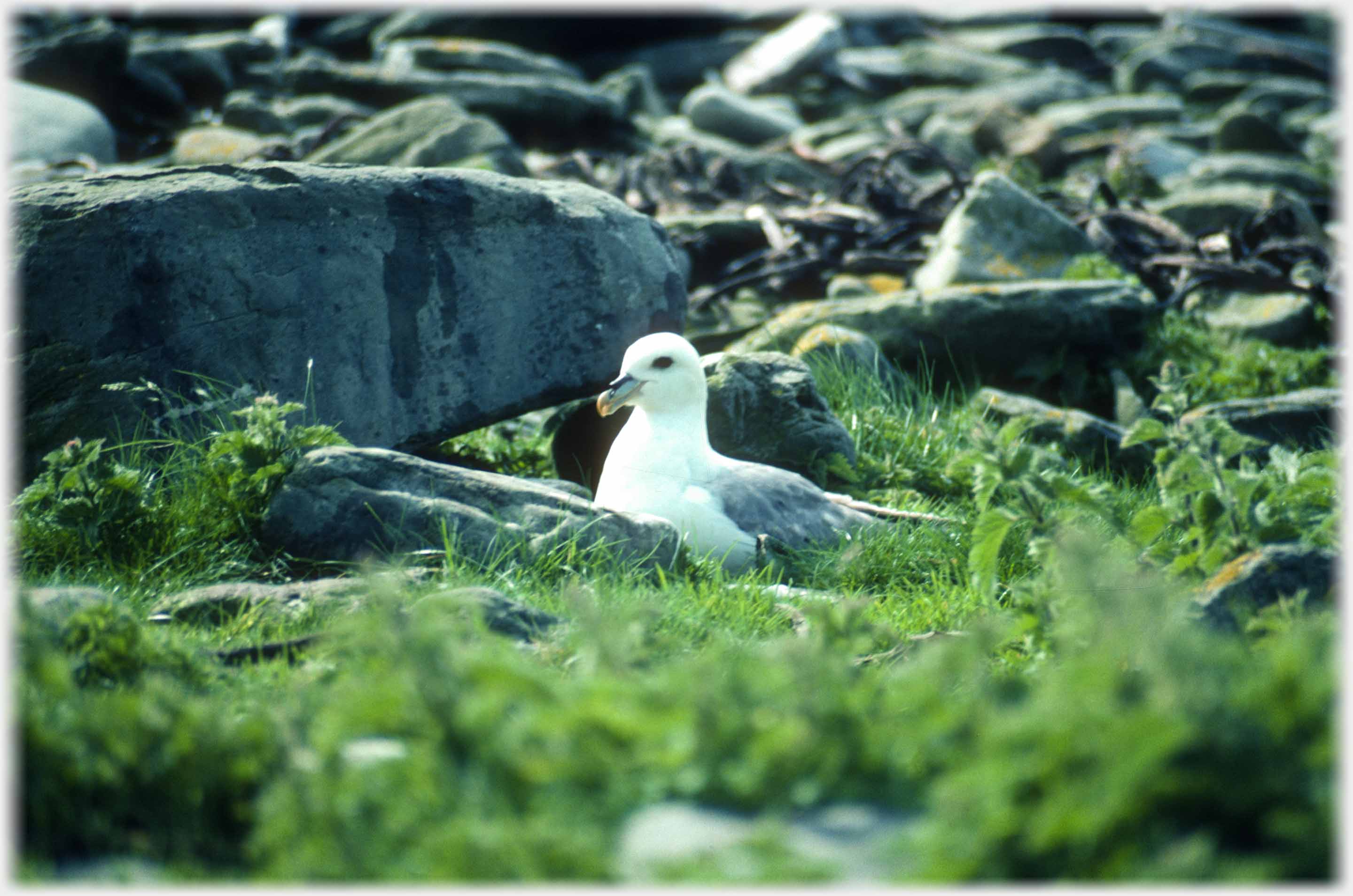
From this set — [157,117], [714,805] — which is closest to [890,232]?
[714,805]

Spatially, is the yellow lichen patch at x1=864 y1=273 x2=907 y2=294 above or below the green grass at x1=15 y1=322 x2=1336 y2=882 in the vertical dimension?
below

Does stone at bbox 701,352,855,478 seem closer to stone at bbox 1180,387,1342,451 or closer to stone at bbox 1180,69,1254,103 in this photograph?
stone at bbox 1180,387,1342,451

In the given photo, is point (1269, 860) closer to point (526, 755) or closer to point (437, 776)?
point (526, 755)

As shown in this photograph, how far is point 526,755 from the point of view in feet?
6.11

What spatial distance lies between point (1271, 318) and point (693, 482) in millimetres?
5445

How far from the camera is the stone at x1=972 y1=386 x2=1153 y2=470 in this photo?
6.21m

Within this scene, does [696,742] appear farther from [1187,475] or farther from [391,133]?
[391,133]

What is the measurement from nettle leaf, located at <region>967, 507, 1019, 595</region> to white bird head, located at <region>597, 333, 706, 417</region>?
2090mm

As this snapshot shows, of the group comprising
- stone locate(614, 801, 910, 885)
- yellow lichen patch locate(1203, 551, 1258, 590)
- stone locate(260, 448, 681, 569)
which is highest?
stone locate(614, 801, 910, 885)

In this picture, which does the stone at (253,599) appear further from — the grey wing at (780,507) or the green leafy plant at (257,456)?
the grey wing at (780,507)

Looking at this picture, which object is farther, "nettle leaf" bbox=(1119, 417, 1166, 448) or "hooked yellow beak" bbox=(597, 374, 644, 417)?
"hooked yellow beak" bbox=(597, 374, 644, 417)

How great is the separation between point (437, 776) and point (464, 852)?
0.50ft

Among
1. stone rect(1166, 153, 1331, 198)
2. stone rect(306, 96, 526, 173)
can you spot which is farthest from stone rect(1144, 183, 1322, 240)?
stone rect(306, 96, 526, 173)

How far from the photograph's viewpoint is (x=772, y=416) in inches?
224
